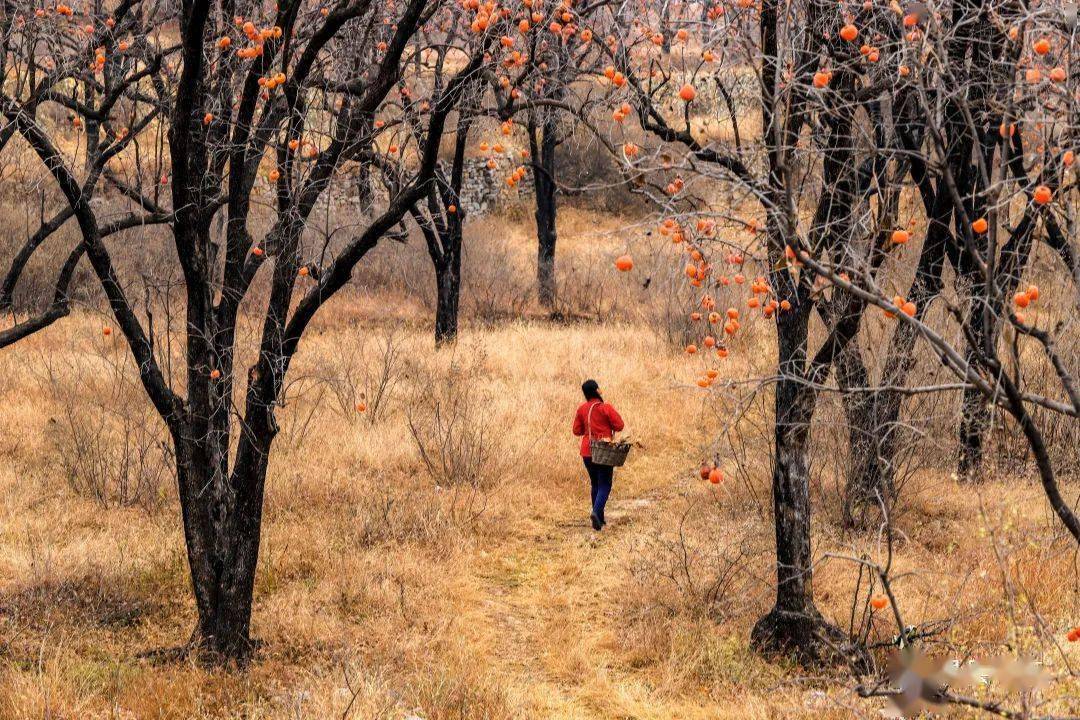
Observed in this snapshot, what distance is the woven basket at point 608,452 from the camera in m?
8.40

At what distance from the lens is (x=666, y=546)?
7.91 meters

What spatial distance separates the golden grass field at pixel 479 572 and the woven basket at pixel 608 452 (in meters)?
0.66

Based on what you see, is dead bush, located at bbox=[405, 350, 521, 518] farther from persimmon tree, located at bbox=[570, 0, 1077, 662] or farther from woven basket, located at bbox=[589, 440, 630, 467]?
persimmon tree, located at bbox=[570, 0, 1077, 662]

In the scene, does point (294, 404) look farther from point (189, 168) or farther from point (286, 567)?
point (189, 168)

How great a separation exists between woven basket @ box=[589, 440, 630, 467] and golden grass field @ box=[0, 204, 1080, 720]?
0.66 metres

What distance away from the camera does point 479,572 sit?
25.3ft

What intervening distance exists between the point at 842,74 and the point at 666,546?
12.2ft

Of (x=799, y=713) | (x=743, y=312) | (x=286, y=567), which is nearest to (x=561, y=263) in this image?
(x=743, y=312)

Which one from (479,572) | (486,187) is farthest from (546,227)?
(479,572)

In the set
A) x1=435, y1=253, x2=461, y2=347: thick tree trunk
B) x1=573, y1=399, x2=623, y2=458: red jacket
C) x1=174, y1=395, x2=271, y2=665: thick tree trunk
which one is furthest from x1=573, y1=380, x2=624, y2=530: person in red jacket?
x1=435, y1=253, x2=461, y2=347: thick tree trunk

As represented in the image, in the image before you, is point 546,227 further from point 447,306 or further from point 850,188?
point 850,188

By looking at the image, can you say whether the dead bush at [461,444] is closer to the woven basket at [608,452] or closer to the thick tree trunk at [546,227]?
the woven basket at [608,452]

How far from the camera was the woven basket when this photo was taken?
27.6 feet

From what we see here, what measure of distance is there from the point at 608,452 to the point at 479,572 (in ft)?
4.95
